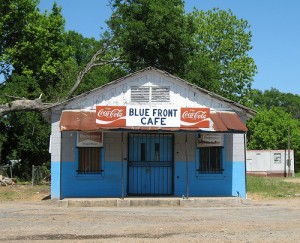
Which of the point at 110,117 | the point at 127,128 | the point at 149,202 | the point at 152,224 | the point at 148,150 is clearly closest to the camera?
the point at 152,224

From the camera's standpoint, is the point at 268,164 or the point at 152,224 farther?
the point at 268,164

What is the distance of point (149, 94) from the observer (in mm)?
19516

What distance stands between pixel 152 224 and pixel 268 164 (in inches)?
1440

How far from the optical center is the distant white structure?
154 feet

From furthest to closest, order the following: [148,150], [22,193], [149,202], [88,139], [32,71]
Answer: [32,71] → [22,193] → [148,150] → [88,139] → [149,202]

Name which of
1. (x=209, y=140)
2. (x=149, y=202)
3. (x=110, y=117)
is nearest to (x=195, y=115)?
(x=209, y=140)

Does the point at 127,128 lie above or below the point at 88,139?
above

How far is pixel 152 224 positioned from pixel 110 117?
667 cm

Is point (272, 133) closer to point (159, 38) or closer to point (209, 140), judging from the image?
point (159, 38)

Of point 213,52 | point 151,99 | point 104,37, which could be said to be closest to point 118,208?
point 151,99

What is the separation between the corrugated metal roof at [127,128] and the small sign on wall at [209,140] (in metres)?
0.82

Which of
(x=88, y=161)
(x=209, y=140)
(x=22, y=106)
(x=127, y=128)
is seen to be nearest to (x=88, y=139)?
(x=88, y=161)

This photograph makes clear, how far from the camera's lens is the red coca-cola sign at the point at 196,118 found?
719 inches

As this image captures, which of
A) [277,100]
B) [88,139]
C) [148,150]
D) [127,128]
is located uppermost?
[277,100]
